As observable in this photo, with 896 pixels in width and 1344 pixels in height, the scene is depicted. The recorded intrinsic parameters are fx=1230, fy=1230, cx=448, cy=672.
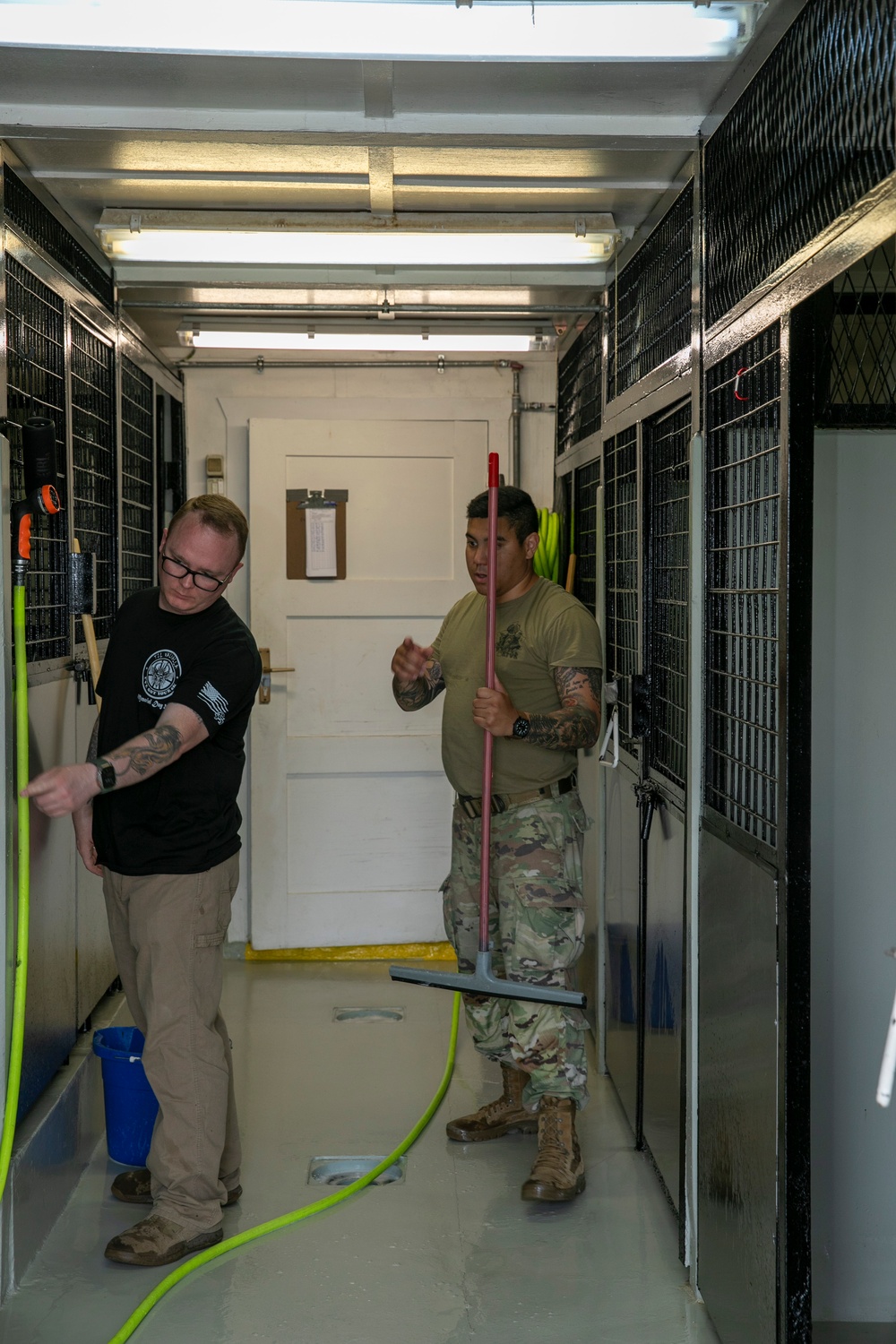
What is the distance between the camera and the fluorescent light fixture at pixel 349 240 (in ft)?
10.8

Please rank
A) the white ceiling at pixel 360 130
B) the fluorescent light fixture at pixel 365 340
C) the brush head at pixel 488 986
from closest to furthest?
the white ceiling at pixel 360 130
the brush head at pixel 488 986
the fluorescent light fixture at pixel 365 340

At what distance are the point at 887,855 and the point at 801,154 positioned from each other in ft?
4.44

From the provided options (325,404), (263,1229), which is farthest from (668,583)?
(325,404)

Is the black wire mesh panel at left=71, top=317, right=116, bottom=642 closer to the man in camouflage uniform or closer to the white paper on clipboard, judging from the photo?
the man in camouflage uniform

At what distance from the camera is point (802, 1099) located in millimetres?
2113

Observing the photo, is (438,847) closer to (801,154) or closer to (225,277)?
(225,277)

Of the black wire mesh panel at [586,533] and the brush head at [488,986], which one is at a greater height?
the black wire mesh panel at [586,533]

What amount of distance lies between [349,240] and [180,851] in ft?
5.75

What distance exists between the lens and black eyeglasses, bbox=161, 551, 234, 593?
2.85m

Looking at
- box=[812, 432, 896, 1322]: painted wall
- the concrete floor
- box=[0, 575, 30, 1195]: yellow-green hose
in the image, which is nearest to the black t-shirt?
box=[0, 575, 30, 1195]: yellow-green hose

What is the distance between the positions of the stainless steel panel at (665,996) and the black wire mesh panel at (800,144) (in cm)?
129

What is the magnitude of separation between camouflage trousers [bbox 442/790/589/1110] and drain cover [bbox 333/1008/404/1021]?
1.26m

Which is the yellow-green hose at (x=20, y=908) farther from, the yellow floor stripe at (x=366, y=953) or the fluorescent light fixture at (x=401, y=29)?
the yellow floor stripe at (x=366, y=953)

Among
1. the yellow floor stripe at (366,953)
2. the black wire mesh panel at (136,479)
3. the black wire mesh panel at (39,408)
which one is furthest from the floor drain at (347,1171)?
the black wire mesh panel at (136,479)
